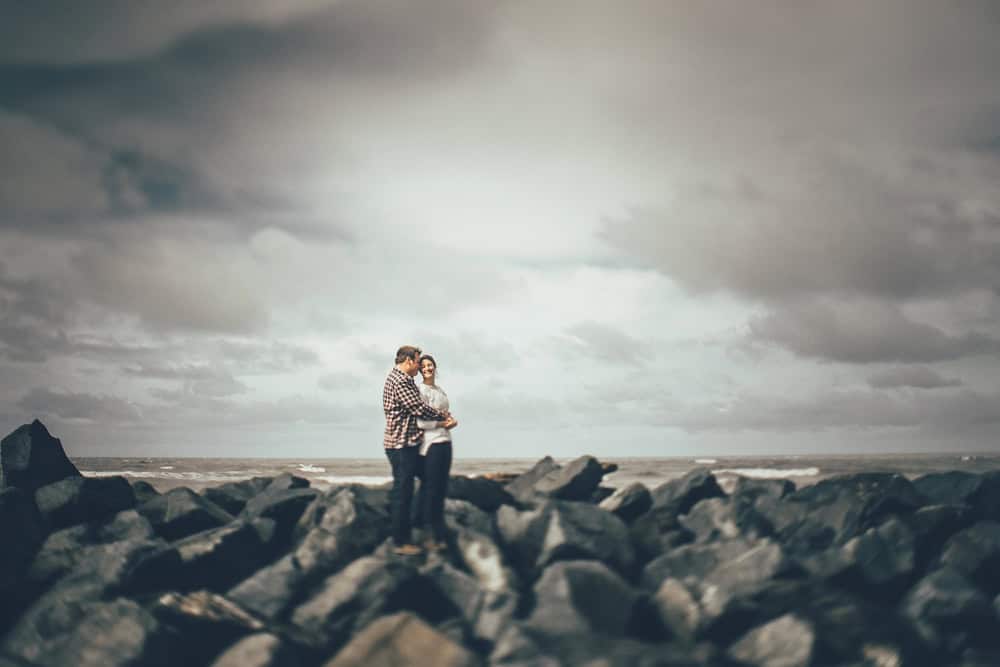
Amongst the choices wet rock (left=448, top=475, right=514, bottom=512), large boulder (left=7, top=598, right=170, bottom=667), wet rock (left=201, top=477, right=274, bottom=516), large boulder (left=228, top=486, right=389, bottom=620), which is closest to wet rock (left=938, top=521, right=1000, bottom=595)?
wet rock (left=448, top=475, right=514, bottom=512)

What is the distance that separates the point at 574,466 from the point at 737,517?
8.78 ft

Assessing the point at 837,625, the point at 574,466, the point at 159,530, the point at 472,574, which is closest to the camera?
the point at 837,625

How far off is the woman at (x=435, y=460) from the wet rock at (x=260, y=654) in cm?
241

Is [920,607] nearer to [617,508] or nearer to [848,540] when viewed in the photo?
[848,540]

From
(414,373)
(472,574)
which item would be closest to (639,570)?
(472,574)

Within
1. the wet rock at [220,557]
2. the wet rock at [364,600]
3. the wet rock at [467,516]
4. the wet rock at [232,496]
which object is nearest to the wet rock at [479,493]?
the wet rock at [467,516]

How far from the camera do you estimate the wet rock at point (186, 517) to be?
30.9 feet

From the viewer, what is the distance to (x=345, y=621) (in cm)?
638

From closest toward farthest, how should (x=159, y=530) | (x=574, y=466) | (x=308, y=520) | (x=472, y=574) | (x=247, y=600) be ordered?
(x=247, y=600), (x=472, y=574), (x=308, y=520), (x=159, y=530), (x=574, y=466)

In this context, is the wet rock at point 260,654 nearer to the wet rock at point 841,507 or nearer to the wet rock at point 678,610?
the wet rock at point 678,610

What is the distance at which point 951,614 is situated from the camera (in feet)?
21.4

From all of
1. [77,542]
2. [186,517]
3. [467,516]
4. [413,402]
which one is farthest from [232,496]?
[413,402]

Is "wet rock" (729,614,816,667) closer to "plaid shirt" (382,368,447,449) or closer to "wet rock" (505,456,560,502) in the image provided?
"plaid shirt" (382,368,447,449)

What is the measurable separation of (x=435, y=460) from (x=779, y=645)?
375 centimetres
